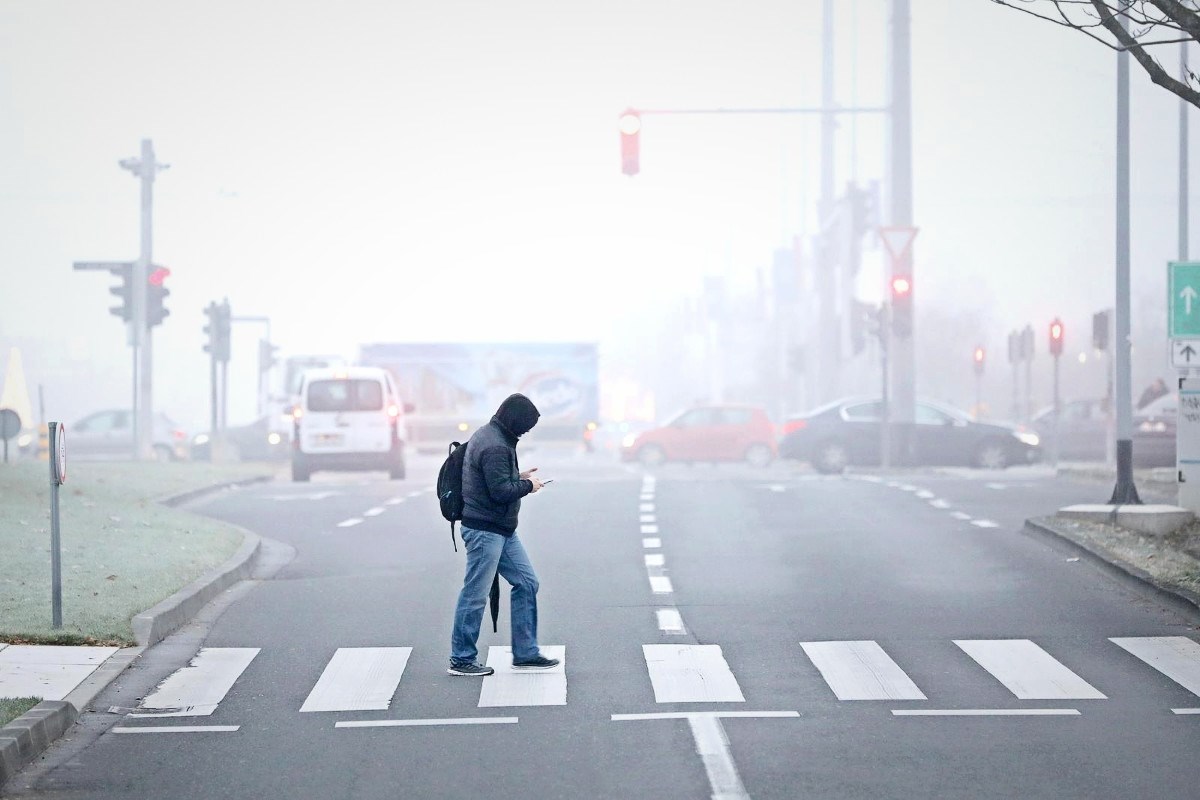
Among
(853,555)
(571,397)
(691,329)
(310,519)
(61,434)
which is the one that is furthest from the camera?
(691,329)

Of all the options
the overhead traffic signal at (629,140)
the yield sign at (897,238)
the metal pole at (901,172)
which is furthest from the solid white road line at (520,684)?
the metal pole at (901,172)

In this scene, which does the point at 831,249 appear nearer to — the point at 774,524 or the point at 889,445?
the point at 889,445

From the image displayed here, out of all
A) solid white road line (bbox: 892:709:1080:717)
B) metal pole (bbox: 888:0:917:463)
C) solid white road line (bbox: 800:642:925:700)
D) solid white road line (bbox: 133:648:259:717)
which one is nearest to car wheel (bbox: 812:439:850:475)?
metal pole (bbox: 888:0:917:463)

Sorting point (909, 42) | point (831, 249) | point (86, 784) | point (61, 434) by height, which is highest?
point (909, 42)

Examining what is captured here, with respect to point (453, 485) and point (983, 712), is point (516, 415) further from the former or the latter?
point (983, 712)

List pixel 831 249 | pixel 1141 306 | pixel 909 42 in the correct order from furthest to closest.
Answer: pixel 1141 306 < pixel 831 249 < pixel 909 42

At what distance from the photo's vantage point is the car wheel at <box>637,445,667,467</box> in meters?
42.2

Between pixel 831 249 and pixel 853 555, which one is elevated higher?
pixel 831 249

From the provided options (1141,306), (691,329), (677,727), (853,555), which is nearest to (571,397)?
(853,555)

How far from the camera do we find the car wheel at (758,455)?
42.4m

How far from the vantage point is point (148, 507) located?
→ 70.6ft

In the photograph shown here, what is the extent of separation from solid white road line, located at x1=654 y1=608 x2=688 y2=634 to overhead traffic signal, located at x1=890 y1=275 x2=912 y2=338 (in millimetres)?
20526

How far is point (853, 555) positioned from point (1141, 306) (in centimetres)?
8274

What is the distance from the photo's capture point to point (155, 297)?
110 ft
